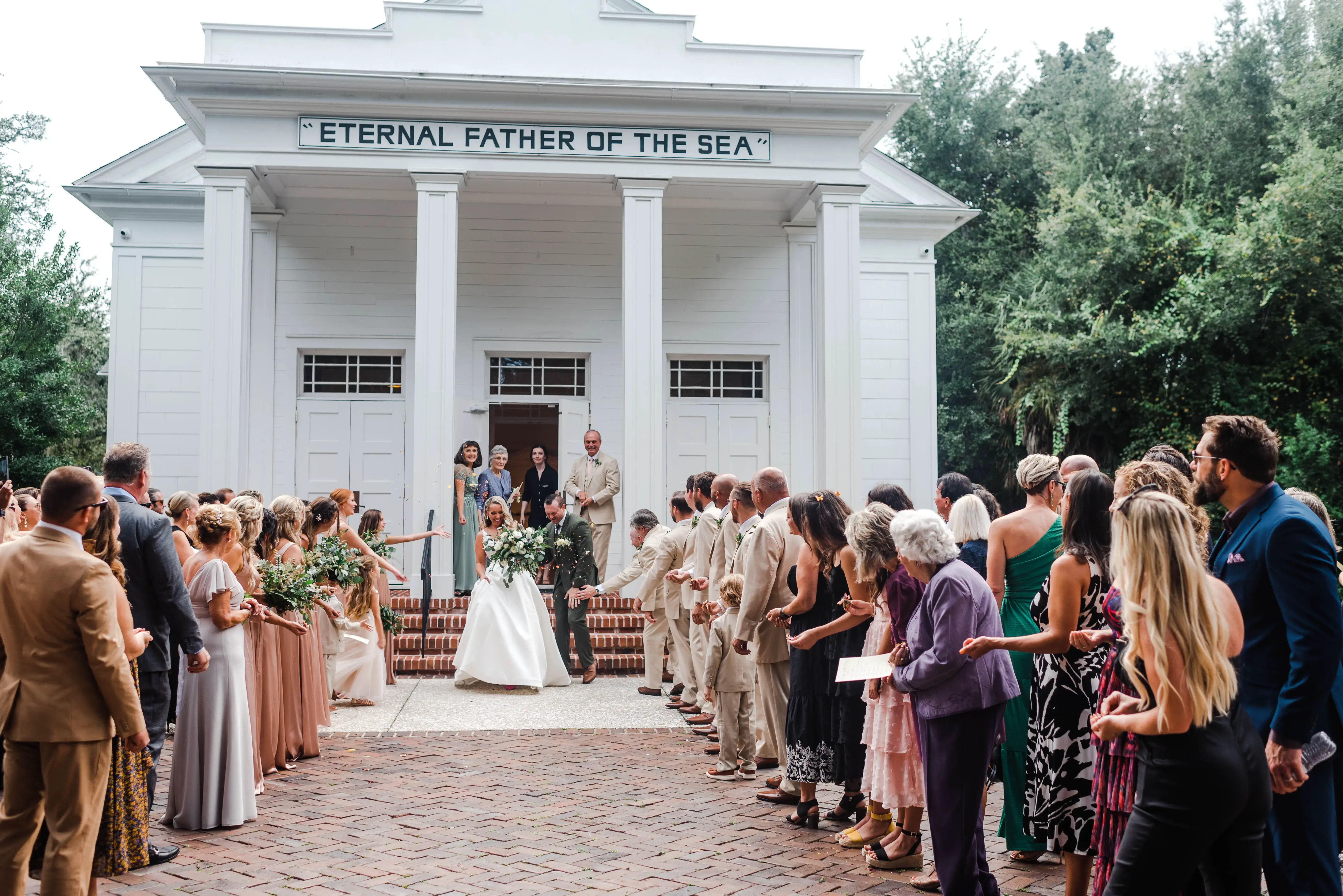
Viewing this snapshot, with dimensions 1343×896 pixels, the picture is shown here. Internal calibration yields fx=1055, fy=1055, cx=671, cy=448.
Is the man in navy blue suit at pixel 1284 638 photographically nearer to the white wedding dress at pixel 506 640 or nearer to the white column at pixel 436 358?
the white wedding dress at pixel 506 640

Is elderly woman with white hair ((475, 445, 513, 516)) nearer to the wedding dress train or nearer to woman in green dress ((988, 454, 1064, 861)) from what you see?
the wedding dress train

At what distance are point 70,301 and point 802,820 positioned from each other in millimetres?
23369

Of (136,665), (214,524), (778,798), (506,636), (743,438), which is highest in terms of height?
(743,438)

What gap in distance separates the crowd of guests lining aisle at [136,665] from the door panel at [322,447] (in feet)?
20.1

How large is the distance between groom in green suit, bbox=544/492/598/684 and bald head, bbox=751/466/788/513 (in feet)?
14.2

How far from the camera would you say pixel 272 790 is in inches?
270

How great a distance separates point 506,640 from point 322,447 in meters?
6.29

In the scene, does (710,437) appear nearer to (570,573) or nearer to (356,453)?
(356,453)

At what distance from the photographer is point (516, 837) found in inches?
229

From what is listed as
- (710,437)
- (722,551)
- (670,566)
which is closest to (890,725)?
(722,551)

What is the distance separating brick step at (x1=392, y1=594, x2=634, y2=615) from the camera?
41.4ft

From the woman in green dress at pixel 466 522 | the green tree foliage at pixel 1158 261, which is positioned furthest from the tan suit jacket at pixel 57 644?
the green tree foliage at pixel 1158 261

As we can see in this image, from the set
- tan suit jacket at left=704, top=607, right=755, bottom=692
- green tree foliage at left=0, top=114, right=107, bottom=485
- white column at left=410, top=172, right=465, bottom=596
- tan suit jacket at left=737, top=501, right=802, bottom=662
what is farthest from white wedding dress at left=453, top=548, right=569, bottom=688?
green tree foliage at left=0, top=114, right=107, bottom=485

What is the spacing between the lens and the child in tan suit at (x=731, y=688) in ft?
23.6
